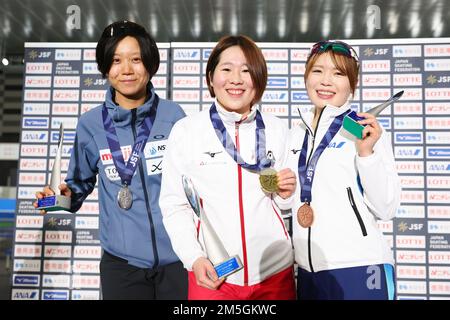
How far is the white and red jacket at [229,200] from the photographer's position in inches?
52.2

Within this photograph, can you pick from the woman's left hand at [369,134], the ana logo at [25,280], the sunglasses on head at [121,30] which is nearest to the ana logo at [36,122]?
the ana logo at [25,280]

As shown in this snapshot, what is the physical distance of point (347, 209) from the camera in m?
1.39

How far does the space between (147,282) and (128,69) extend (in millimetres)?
839

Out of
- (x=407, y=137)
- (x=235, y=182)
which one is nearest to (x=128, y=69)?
(x=235, y=182)

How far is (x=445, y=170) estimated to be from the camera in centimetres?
412

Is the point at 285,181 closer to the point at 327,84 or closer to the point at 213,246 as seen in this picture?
the point at 213,246

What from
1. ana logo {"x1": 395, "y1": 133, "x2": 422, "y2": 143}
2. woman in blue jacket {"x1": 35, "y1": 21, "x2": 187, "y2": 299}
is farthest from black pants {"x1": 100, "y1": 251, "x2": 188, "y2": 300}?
ana logo {"x1": 395, "y1": 133, "x2": 422, "y2": 143}

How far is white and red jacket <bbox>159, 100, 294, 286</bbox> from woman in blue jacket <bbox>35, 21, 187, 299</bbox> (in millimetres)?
254

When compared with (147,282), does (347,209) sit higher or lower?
higher

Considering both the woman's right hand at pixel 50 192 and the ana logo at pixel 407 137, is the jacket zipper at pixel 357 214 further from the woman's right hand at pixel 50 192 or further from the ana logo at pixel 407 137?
the ana logo at pixel 407 137

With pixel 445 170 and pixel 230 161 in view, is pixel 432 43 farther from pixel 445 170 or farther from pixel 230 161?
pixel 230 161

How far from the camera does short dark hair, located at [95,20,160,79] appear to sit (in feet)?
5.49

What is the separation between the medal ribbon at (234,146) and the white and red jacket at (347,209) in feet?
0.70
